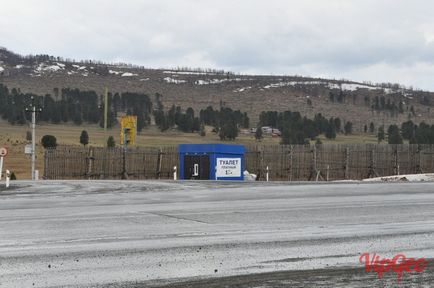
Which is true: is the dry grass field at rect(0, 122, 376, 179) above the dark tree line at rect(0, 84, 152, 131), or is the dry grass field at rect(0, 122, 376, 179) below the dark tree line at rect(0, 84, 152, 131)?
below

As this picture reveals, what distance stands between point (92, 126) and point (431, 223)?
95.3 m

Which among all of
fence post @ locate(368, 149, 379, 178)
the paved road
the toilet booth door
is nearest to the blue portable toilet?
the toilet booth door

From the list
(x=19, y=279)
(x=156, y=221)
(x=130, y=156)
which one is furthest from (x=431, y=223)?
(x=130, y=156)

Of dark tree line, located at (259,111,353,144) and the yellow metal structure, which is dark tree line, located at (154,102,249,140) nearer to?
dark tree line, located at (259,111,353,144)

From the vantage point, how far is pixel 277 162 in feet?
137

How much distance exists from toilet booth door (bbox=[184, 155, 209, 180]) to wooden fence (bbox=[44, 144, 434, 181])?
4.65m

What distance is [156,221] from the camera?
1392 cm

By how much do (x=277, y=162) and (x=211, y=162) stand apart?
27.4ft

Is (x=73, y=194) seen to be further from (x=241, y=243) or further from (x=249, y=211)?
(x=241, y=243)

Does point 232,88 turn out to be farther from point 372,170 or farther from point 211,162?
point 211,162

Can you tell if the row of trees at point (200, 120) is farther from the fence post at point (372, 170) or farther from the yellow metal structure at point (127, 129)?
the fence post at point (372, 170)

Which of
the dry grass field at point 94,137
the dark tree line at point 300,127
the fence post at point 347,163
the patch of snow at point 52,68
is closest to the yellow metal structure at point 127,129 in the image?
the fence post at point 347,163

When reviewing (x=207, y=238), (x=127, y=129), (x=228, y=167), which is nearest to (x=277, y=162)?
(x=228, y=167)

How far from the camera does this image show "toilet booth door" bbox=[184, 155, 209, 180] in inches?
1374
